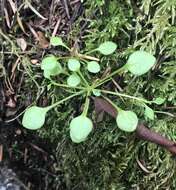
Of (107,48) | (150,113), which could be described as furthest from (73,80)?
(150,113)

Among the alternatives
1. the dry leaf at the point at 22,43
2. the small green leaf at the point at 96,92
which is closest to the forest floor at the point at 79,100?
the dry leaf at the point at 22,43

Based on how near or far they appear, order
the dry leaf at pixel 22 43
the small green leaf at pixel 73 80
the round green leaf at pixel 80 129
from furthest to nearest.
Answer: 1. the dry leaf at pixel 22 43
2. the small green leaf at pixel 73 80
3. the round green leaf at pixel 80 129

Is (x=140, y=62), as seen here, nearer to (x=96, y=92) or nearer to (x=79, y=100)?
(x=96, y=92)

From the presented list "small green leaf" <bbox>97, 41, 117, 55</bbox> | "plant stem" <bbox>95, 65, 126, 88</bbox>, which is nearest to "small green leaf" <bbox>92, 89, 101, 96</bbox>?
"plant stem" <bbox>95, 65, 126, 88</bbox>

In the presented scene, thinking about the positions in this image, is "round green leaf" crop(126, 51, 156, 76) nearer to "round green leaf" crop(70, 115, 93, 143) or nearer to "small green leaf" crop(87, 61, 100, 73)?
"small green leaf" crop(87, 61, 100, 73)

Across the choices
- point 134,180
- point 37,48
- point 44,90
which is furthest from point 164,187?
point 37,48

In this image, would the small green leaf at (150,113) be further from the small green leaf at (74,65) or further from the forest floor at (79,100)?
the small green leaf at (74,65)
